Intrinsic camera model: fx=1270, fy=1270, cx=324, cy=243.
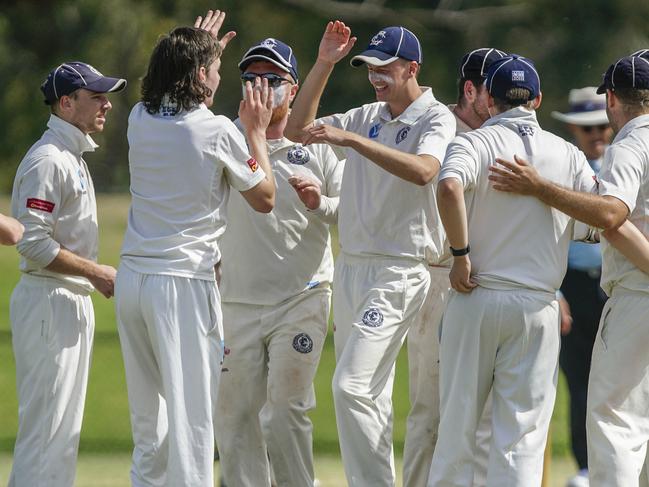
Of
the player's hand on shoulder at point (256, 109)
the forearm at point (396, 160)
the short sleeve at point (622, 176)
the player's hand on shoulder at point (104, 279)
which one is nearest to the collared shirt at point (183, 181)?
the player's hand on shoulder at point (256, 109)

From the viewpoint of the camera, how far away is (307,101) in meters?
6.26

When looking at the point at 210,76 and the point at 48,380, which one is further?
the point at 48,380

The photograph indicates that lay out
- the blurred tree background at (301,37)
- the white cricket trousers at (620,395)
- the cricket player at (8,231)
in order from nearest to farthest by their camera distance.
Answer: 1. the cricket player at (8,231)
2. the white cricket trousers at (620,395)
3. the blurred tree background at (301,37)

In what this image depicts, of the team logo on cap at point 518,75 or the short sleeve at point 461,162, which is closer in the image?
the short sleeve at point 461,162

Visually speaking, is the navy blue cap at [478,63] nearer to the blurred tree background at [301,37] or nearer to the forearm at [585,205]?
the forearm at [585,205]

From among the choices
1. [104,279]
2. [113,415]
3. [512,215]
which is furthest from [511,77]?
[113,415]

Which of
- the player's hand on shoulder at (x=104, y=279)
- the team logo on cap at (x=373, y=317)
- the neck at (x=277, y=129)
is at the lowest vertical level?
the team logo on cap at (x=373, y=317)

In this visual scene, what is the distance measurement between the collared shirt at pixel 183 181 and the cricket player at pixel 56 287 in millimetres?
543

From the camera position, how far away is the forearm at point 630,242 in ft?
17.8

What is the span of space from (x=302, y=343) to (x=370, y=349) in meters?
0.54

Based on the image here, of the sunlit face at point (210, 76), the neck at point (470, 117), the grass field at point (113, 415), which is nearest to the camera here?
the sunlit face at point (210, 76)

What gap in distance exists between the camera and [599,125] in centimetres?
779

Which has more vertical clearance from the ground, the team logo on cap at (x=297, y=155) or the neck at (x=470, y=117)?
the neck at (x=470, y=117)

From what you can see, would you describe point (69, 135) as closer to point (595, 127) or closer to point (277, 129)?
point (277, 129)
